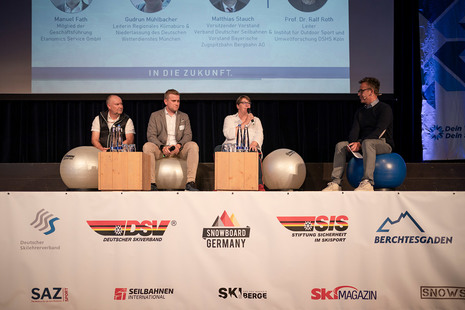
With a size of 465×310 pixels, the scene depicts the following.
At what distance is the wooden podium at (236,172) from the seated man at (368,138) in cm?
78

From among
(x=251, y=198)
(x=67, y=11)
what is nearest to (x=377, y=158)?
(x=251, y=198)

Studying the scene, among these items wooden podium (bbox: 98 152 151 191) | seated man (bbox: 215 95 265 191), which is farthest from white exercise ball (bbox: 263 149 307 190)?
wooden podium (bbox: 98 152 151 191)

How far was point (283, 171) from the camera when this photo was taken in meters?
4.41

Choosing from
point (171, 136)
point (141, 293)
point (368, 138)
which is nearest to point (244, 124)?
point (171, 136)

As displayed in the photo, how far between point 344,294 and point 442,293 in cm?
68

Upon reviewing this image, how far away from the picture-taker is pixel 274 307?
330 cm

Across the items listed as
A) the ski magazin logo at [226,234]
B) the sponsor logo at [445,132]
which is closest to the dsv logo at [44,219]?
the ski magazin logo at [226,234]

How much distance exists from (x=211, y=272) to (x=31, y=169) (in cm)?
279

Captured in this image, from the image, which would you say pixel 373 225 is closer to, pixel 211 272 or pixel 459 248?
pixel 459 248

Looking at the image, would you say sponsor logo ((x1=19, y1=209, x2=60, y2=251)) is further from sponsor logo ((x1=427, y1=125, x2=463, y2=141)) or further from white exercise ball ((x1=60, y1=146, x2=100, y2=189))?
sponsor logo ((x1=427, y1=125, x2=463, y2=141))

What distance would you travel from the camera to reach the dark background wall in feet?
20.2

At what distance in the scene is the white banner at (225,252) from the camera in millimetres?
3297

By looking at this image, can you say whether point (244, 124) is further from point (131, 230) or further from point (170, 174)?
point (131, 230)

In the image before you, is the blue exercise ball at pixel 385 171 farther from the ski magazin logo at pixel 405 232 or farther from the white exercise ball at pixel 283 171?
the ski magazin logo at pixel 405 232
